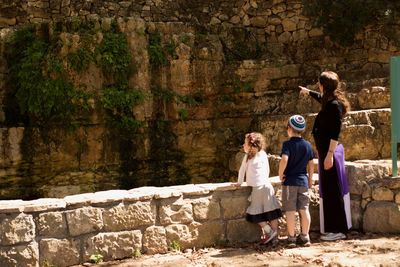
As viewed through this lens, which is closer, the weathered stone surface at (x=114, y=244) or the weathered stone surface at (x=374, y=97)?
the weathered stone surface at (x=114, y=244)

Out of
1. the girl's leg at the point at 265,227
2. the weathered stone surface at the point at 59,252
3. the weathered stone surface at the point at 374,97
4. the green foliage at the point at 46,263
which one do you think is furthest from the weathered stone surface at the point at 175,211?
the weathered stone surface at the point at 374,97

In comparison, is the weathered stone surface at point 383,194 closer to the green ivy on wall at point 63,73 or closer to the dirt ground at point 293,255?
the dirt ground at point 293,255

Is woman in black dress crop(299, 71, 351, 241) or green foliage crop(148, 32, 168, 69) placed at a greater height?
green foliage crop(148, 32, 168, 69)

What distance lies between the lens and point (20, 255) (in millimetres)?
4250

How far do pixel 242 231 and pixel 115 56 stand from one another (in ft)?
21.1

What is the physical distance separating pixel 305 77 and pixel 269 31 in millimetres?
2231

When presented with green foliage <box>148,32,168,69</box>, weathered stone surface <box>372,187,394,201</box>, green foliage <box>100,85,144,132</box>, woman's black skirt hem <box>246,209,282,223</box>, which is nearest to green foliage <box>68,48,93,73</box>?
green foliage <box>100,85,144,132</box>

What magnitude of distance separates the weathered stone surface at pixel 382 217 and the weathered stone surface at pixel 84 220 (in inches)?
113

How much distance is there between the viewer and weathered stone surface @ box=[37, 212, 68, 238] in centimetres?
432

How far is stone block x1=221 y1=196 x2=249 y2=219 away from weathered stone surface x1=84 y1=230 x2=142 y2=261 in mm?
936

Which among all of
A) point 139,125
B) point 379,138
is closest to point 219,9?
point 139,125

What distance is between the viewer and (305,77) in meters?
11.5

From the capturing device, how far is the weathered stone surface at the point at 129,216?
179 inches

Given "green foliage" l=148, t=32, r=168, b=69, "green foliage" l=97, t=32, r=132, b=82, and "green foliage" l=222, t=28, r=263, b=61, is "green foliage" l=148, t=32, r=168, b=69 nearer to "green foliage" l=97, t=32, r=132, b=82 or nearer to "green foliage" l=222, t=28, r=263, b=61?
"green foliage" l=97, t=32, r=132, b=82
